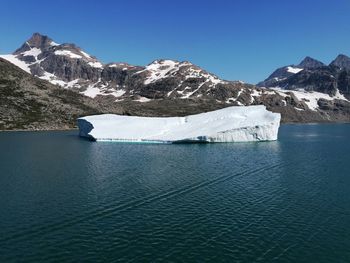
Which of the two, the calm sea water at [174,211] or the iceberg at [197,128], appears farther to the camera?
the iceberg at [197,128]

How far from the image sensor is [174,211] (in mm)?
39938

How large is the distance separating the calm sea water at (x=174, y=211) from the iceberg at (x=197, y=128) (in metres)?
33.5

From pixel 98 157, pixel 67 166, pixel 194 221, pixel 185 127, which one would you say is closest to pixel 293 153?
pixel 185 127

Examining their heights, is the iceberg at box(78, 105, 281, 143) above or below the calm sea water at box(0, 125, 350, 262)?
above

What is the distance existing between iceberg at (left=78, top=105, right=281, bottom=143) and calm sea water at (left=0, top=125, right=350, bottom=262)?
3350cm

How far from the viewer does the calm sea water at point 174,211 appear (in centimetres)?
2941

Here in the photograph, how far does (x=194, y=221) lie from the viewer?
36.6 metres

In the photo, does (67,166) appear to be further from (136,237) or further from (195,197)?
(136,237)

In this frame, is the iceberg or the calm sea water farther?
the iceberg

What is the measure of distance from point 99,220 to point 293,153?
2524 inches

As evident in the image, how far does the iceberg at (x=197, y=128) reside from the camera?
4227 inches

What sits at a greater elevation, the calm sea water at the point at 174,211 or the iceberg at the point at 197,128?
the iceberg at the point at 197,128

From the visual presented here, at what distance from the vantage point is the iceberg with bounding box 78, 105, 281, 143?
352 ft

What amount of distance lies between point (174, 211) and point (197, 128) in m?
73.6
